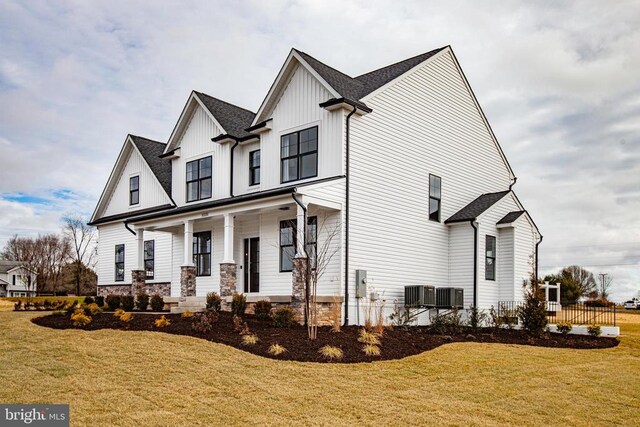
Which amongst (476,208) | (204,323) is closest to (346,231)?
(204,323)

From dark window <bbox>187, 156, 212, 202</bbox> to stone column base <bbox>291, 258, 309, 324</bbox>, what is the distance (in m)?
7.56

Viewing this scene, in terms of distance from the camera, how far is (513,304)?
21.5 meters

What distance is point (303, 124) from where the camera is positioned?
18.6 metres

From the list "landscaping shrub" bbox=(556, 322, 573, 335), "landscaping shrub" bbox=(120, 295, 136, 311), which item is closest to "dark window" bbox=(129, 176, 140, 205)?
"landscaping shrub" bbox=(120, 295, 136, 311)

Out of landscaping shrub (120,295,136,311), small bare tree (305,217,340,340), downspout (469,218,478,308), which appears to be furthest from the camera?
landscaping shrub (120,295,136,311)

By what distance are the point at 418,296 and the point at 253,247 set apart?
6.02m

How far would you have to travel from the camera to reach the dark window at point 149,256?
81.3ft

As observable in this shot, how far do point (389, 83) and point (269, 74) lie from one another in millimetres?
8818

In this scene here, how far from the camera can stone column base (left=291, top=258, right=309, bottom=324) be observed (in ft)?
52.4

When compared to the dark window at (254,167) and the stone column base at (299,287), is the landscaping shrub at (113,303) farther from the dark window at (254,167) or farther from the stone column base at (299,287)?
the stone column base at (299,287)

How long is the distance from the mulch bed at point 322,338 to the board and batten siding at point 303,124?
505cm

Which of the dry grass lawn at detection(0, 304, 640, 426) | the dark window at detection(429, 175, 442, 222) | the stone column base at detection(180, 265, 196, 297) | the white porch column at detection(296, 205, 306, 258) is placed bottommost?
the dry grass lawn at detection(0, 304, 640, 426)

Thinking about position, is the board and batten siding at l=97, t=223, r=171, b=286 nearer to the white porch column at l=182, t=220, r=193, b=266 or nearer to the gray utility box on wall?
the white porch column at l=182, t=220, r=193, b=266

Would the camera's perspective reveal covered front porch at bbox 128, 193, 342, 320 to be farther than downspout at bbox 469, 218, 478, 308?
No
